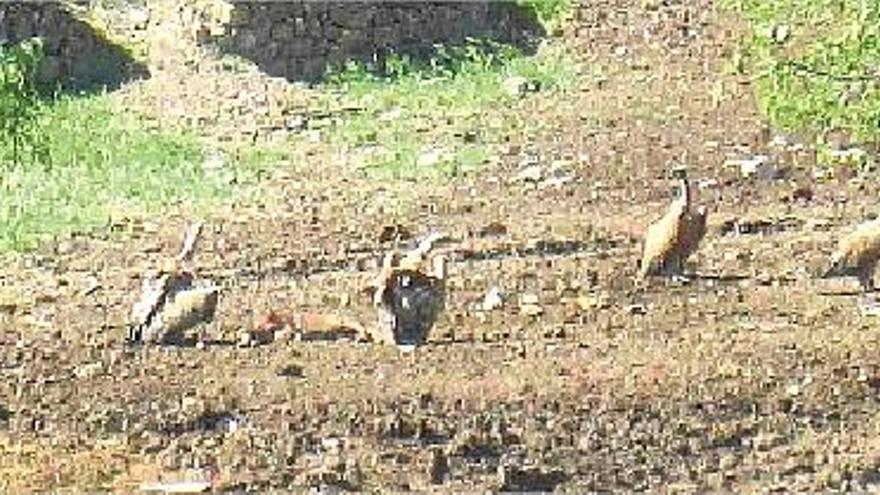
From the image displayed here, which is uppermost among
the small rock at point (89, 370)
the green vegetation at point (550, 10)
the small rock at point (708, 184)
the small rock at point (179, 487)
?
the green vegetation at point (550, 10)

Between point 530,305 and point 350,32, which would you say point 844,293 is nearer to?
point 530,305

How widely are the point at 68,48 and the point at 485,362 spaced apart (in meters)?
7.11

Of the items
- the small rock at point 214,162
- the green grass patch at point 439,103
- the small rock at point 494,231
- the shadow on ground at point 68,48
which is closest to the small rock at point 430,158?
the green grass patch at point 439,103

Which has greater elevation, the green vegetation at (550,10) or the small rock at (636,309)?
the green vegetation at (550,10)

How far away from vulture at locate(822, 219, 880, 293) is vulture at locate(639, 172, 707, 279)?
0.56 meters

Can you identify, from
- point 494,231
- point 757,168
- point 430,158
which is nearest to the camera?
point 494,231

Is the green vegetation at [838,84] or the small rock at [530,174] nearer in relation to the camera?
the green vegetation at [838,84]

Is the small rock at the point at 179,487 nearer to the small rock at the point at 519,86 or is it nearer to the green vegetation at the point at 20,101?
the green vegetation at the point at 20,101

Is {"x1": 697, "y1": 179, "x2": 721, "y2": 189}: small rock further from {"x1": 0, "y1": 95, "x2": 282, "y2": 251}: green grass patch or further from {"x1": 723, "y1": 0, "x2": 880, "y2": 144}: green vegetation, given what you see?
{"x1": 0, "y1": 95, "x2": 282, "y2": 251}: green grass patch

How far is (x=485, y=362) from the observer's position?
830 centimetres

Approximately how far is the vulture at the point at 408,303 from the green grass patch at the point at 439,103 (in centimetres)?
373

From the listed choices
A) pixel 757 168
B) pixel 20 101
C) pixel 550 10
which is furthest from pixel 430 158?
pixel 550 10

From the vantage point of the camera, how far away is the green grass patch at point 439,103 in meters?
12.8

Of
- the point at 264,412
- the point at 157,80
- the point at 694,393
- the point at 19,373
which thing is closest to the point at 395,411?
the point at 264,412
